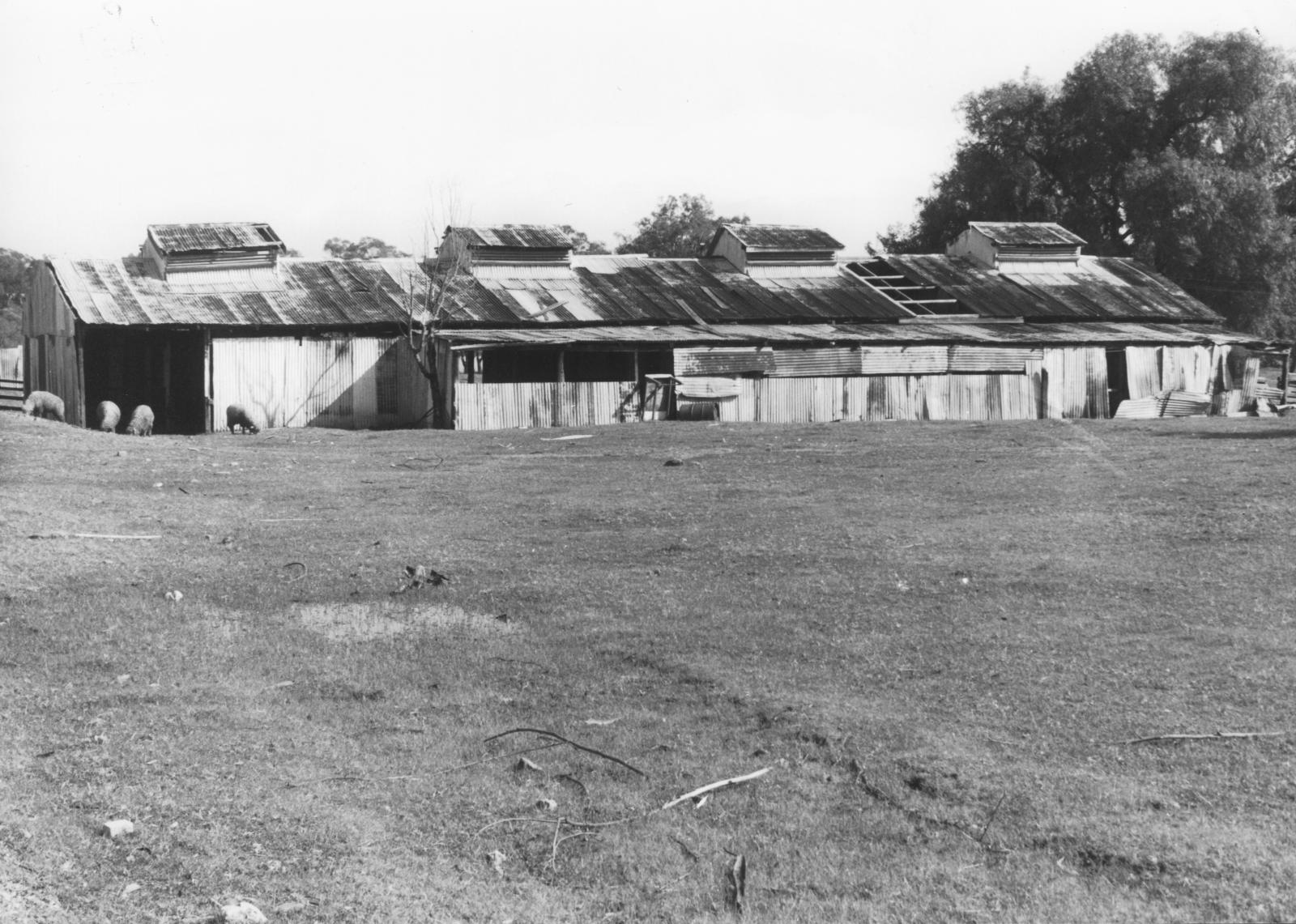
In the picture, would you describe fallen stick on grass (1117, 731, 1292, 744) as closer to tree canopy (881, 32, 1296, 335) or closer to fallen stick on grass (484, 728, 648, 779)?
fallen stick on grass (484, 728, 648, 779)

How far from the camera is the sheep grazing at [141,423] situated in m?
31.4

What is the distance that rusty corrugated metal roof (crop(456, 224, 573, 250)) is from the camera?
1622 inches

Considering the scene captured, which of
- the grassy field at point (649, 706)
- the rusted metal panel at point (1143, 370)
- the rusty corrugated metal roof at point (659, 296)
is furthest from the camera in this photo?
the rusted metal panel at point (1143, 370)

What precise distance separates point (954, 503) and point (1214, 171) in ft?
135

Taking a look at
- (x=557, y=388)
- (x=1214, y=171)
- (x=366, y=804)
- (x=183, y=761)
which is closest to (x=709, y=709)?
(x=366, y=804)

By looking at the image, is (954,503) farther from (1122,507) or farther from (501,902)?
(501,902)

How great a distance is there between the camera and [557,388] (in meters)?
35.1

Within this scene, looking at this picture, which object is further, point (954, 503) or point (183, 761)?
point (954, 503)

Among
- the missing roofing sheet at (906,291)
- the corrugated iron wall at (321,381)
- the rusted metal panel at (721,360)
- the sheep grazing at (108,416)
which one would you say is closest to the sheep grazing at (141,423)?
the sheep grazing at (108,416)

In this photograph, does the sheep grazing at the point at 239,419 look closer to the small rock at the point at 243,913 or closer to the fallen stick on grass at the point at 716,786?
the fallen stick on grass at the point at 716,786

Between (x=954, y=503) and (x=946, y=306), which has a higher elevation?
(x=946, y=306)

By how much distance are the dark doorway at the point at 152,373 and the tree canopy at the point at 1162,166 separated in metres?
35.7

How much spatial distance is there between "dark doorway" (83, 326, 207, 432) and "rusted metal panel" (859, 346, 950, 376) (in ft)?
55.4

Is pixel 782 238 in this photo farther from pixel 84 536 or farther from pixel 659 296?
pixel 84 536
